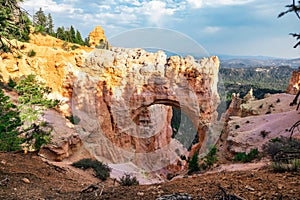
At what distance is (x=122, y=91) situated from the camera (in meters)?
18.8

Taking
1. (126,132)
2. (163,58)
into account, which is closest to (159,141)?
(126,132)

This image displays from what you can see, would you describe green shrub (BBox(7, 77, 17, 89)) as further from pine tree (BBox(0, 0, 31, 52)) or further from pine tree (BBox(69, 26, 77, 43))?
pine tree (BBox(69, 26, 77, 43))

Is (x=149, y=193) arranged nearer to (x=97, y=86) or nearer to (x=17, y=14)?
(x=17, y=14)

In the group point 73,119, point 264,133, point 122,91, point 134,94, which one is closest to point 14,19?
point 264,133

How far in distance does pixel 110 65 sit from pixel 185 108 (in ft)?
23.6

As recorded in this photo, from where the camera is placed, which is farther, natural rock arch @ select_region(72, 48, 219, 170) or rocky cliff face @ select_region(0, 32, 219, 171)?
natural rock arch @ select_region(72, 48, 219, 170)

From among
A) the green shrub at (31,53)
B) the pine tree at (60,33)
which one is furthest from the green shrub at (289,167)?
the pine tree at (60,33)

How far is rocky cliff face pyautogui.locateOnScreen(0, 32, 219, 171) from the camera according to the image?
15727 millimetres

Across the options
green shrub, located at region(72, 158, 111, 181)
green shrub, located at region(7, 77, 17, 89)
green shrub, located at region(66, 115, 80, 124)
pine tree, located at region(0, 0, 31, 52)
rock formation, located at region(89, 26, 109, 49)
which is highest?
rock formation, located at region(89, 26, 109, 49)

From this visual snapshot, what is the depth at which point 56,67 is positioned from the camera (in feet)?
52.2

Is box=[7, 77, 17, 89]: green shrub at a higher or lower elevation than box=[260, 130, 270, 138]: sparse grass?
higher

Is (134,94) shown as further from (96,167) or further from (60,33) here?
(60,33)

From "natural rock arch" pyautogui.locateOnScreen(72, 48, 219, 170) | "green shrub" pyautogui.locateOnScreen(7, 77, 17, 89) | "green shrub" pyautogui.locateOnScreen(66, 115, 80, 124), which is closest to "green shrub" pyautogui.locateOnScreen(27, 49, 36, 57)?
"green shrub" pyautogui.locateOnScreen(7, 77, 17, 89)

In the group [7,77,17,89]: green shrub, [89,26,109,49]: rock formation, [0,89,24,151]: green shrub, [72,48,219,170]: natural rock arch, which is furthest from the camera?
[89,26,109,49]: rock formation
